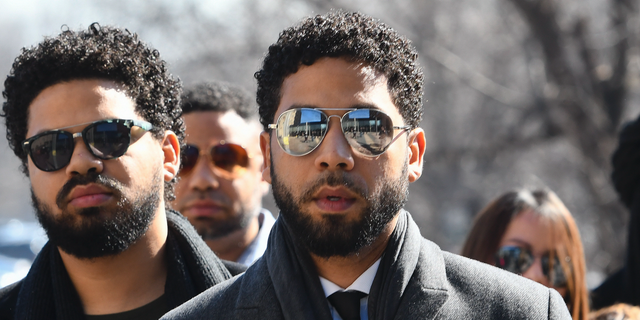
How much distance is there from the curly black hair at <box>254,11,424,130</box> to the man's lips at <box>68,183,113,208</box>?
2.45ft

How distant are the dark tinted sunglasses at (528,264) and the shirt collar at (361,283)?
1.61 meters

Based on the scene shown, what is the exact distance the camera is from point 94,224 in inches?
119

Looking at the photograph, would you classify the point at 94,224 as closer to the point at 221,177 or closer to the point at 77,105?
the point at 77,105

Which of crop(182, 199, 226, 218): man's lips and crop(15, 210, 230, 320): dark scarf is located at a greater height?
crop(182, 199, 226, 218): man's lips

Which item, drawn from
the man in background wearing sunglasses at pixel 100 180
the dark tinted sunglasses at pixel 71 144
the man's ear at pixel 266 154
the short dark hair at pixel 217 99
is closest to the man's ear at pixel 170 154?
the man in background wearing sunglasses at pixel 100 180

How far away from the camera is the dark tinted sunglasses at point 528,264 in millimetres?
4016

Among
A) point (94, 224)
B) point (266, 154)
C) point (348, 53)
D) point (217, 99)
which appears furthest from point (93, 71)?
point (217, 99)

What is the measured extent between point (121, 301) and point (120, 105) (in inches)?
33.3

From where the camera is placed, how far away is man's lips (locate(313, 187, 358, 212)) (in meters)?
2.57

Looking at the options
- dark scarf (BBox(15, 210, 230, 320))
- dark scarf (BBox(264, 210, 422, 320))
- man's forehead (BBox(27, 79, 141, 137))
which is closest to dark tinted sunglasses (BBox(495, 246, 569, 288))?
dark scarf (BBox(264, 210, 422, 320))

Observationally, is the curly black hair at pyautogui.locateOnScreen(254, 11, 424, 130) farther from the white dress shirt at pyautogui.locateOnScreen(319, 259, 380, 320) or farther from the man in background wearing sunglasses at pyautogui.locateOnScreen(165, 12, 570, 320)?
the white dress shirt at pyautogui.locateOnScreen(319, 259, 380, 320)

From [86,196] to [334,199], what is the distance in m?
1.09

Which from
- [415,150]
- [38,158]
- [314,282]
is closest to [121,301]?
[38,158]

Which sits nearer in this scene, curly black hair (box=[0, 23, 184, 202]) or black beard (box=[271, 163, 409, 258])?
black beard (box=[271, 163, 409, 258])
